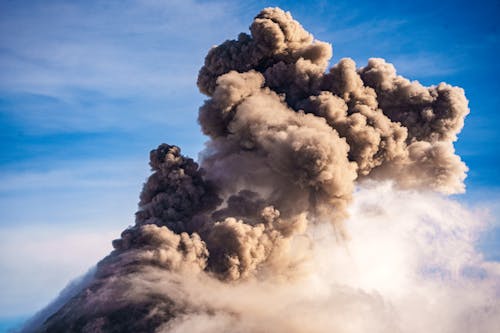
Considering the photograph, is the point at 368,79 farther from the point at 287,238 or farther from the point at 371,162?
the point at 287,238

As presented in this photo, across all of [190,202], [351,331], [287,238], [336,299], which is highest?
[190,202]

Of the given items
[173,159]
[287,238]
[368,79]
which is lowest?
[287,238]

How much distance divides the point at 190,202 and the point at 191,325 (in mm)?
9987

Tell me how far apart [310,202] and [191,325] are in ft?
46.4

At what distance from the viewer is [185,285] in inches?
1587

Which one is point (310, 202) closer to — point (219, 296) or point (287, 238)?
point (287, 238)

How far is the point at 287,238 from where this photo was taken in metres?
42.7

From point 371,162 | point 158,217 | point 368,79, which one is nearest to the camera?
point 158,217

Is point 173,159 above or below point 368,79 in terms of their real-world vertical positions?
below

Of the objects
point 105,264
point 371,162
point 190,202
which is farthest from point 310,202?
point 105,264

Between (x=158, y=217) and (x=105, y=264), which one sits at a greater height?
(x=158, y=217)

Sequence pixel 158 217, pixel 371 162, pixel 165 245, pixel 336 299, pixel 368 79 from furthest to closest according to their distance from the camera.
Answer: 1. pixel 336 299
2. pixel 368 79
3. pixel 371 162
4. pixel 158 217
5. pixel 165 245

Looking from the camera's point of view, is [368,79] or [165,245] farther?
[368,79]

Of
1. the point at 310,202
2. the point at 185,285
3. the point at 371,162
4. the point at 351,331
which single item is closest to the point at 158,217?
the point at 185,285
